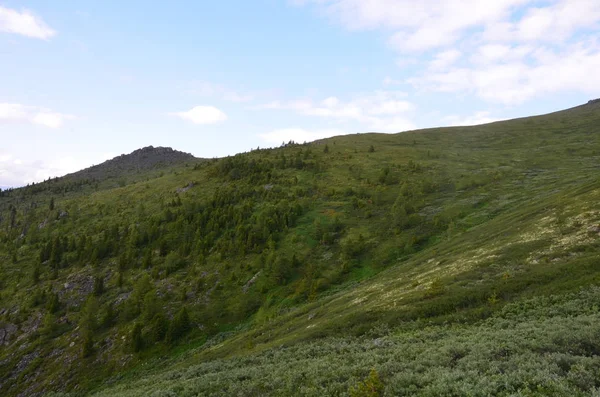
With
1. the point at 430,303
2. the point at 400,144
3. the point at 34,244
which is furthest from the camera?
the point at 400,144

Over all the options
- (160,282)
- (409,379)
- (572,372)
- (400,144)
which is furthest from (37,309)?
(400,144)

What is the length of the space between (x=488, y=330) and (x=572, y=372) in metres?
7.85

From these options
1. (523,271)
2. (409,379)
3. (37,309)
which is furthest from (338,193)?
(409,379)

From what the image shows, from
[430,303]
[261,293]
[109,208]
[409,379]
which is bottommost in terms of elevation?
[261,293]

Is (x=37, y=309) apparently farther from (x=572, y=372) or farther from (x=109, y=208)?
(x=572, y=372)

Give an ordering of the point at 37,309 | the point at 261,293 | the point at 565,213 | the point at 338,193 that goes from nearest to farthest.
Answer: the point at 565,213
the point at 261,293
the point at 37,309
the point at 338,193

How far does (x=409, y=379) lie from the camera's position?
456 inches

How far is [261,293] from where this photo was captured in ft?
169

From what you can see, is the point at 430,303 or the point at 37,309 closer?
the point at 430,303

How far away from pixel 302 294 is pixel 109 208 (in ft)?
282

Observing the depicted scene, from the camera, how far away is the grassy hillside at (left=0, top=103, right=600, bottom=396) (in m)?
14.7

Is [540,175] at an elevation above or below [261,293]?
above

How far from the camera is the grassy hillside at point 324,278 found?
14.7 metres

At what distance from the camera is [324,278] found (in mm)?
49469
